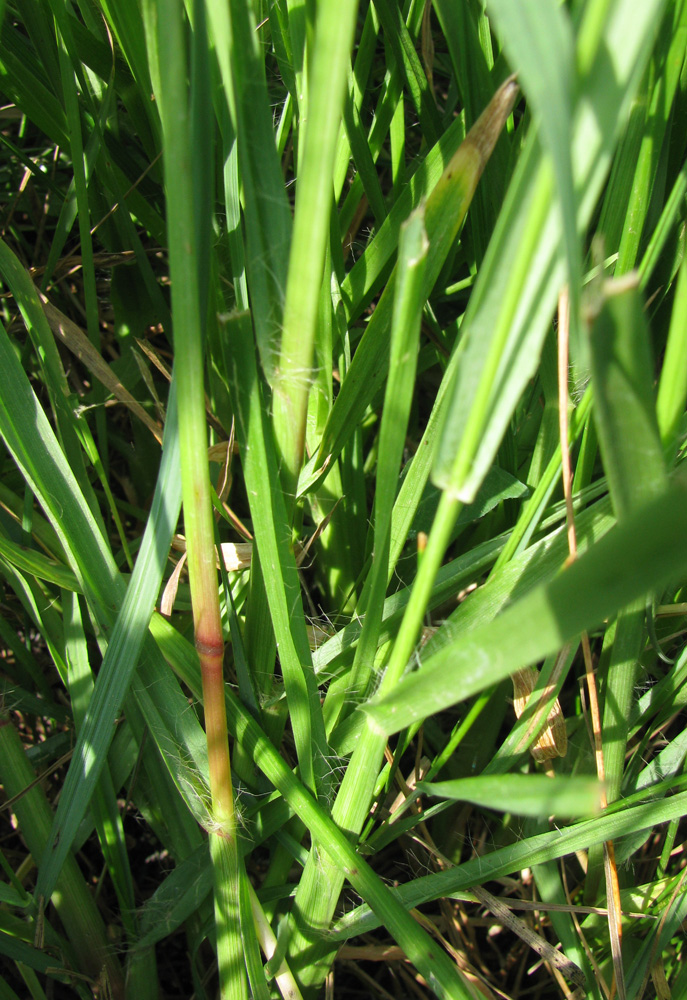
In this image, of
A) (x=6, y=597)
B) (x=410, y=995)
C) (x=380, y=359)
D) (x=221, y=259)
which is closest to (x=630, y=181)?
(x=380, y=359)

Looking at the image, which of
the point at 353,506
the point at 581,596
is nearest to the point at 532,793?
the point at 581,596

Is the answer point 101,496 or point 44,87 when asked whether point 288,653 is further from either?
point 44,87

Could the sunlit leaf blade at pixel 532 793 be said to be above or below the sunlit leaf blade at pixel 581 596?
below

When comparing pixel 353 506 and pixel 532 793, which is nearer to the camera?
pixel 532 793

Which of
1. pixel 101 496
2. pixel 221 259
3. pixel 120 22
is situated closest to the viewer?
pixel 120 22

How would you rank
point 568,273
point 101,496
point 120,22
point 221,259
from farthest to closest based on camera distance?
1. point 101,496
2. point 221,259
3. point 120,22
4. point 568,273

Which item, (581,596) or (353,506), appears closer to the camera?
(581,596)

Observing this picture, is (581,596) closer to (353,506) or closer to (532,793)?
(532,793)

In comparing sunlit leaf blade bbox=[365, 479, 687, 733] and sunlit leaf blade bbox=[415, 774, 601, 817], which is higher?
sunlit leaf blade bbox=[365, 479, 687, 733]
